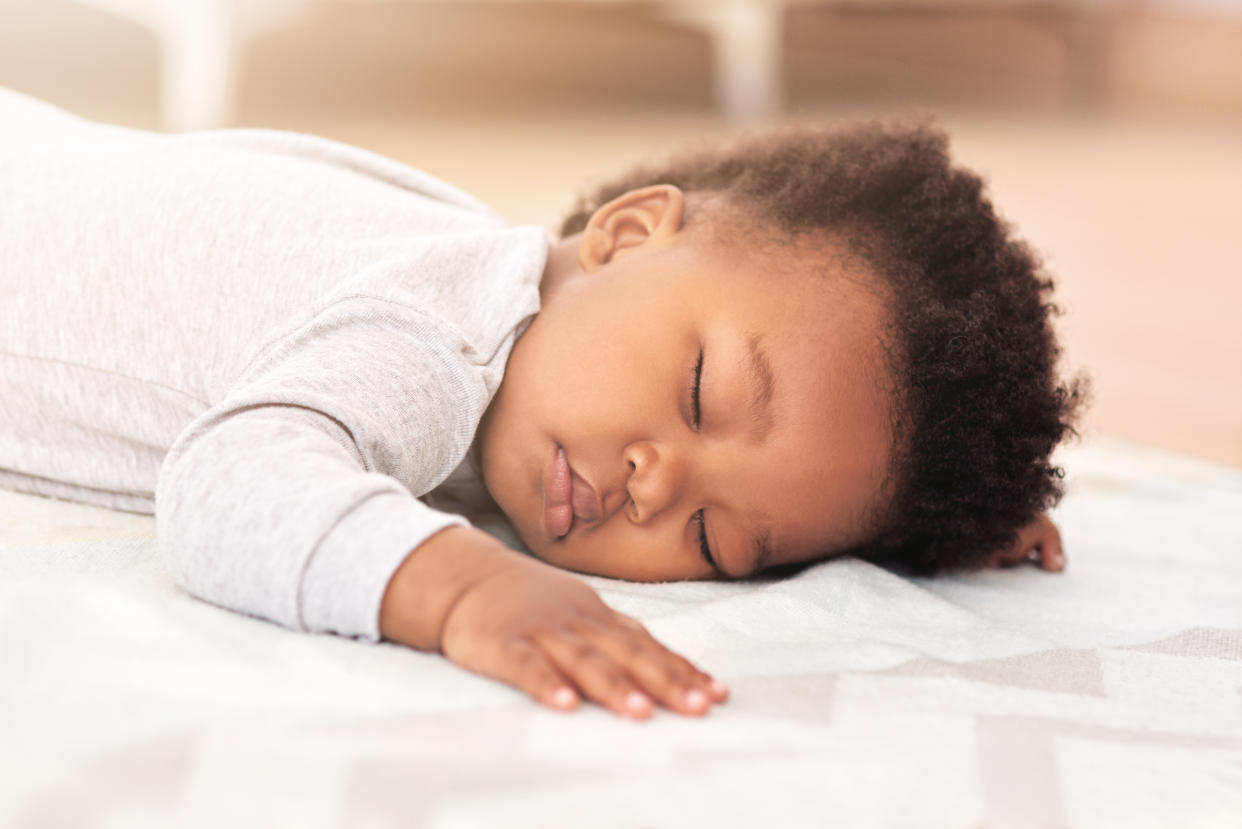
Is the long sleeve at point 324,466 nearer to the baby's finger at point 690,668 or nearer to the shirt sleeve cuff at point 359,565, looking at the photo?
the shirt sleeve cuff at point 359,565

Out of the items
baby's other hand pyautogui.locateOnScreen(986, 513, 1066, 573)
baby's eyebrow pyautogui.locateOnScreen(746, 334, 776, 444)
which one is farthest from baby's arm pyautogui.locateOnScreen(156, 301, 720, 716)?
baby's other hand pyautogui.locateOnScreen(986, 513, 1066, 573)

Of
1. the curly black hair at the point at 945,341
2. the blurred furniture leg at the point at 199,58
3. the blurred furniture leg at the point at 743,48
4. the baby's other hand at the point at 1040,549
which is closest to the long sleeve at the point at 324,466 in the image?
the curly black hair at the point at 945,341

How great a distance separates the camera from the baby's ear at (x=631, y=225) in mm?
922

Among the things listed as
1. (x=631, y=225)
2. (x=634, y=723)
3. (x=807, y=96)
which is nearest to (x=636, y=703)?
(x=634, y=723)

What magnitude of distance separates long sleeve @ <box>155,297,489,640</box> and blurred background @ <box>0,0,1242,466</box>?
0.99 meters

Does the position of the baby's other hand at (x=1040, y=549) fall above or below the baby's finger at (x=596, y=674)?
below

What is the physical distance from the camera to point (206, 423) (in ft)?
2.32

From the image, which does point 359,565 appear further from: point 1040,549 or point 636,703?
point 1040,549

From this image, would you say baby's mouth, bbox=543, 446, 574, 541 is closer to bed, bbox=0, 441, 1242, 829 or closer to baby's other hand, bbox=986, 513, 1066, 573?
bed, bbox=0, 441, 1242, 829

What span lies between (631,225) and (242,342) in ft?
1.00

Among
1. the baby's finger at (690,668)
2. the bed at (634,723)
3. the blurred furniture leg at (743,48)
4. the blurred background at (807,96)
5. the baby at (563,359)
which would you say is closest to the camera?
the bed at (634,723)

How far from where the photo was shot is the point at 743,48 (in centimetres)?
403

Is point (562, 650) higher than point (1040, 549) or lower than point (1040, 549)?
higher

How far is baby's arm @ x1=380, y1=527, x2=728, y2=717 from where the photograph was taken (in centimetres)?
57
